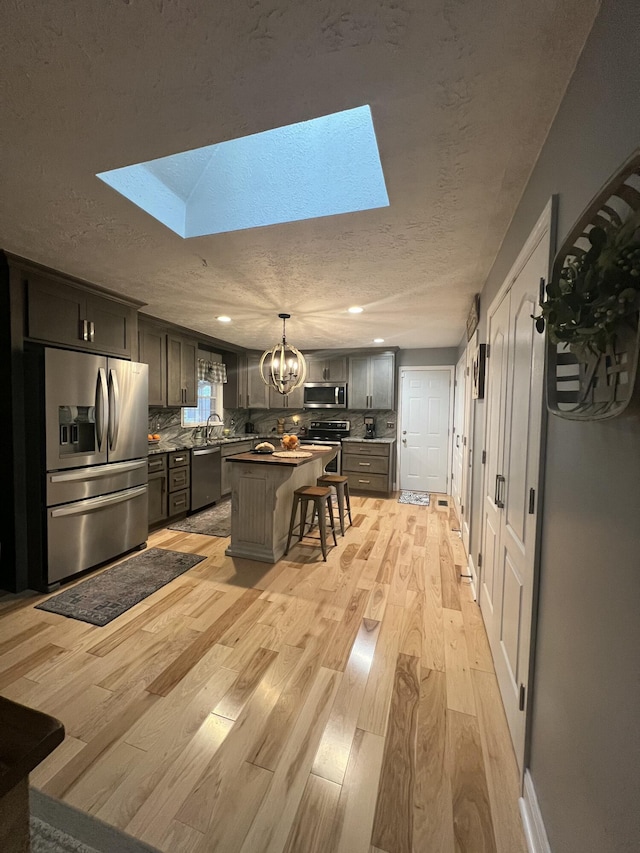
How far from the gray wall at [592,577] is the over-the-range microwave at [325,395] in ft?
16.0

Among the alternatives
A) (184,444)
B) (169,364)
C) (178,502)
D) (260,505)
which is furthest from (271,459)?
(184,444)

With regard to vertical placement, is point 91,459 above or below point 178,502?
above

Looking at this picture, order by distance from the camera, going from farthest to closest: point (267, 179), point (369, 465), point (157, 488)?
point (369, 465) < point (157, 488) < point (267, 179)

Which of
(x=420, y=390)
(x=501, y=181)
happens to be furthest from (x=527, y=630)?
(x=420, y=390)

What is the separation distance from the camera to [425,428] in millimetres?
6098

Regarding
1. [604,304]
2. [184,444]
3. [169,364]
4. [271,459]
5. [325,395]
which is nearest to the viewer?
[604,304]

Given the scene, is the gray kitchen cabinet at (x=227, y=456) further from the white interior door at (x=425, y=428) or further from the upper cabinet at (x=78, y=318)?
the white interior door at (x=425, y=428)

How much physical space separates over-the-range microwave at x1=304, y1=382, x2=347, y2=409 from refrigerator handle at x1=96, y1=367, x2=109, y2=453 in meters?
3.64

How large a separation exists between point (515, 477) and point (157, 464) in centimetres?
369

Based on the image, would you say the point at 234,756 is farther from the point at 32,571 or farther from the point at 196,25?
the point at 196,25

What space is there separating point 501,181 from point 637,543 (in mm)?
1639

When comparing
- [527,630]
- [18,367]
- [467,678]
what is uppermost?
[18,367]

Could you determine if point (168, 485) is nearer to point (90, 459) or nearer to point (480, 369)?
point (90, 459)

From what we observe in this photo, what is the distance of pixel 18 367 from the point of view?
8.63 feet
